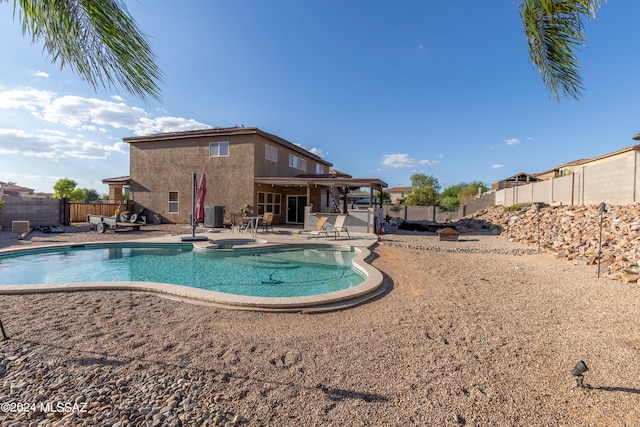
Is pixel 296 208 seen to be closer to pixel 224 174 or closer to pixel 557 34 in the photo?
pixel 224 174

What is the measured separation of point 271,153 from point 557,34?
1751cm

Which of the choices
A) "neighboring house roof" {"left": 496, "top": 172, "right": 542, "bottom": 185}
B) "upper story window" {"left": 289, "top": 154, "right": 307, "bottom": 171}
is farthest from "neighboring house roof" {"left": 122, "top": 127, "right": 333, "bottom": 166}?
"neighboring house roof" {"left": 496, "top": 172, "right": 542, "bottom": 185}

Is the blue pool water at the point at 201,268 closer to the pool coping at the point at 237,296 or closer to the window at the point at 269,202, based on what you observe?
the pool coping at the point at 237,296

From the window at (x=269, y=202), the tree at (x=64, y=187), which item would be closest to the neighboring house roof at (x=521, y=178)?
the window at (x=269, y=202)

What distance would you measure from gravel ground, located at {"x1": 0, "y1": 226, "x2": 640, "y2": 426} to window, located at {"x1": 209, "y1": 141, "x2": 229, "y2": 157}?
13.9 metres

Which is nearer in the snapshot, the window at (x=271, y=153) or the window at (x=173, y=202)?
the window at (x=271, y=153)

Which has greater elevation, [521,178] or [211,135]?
[521,178]

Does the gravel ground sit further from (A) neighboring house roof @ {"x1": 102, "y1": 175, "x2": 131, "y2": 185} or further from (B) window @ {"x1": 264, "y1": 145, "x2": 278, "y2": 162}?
(A) neighboring house roof @ {"x1": 102, "y1": 175, "x2": 131, "y2": 185}

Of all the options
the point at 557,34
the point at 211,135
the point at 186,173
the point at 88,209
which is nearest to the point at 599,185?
the point at 557,34

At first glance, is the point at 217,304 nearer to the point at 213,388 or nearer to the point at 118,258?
the point at 213,388

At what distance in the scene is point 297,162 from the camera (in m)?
22.0

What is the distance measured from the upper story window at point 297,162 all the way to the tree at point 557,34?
63.4 feet

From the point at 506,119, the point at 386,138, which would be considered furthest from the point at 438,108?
the point at 386,138

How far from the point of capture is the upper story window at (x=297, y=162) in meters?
21.2
